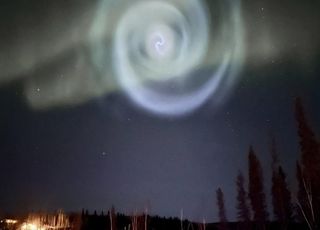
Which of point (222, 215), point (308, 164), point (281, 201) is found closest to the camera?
point (308, 164)

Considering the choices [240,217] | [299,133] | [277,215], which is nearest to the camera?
[299,133]

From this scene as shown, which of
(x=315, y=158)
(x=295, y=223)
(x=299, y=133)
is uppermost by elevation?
(x=299, y=133)

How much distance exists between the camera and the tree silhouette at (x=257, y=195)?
224 feet

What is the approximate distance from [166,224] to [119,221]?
36.4ft

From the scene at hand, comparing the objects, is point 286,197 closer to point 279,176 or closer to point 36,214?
point 279,176

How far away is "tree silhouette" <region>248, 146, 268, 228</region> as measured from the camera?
68188 mm

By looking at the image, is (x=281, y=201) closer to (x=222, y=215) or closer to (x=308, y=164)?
(x=308, y=164)

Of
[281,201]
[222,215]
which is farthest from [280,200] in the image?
[222,215]

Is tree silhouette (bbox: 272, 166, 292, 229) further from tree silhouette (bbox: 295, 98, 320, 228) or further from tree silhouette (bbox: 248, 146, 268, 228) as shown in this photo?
tree silhouette (bbox: 295, 98, 320, 228)

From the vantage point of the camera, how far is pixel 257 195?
68250 millimetres

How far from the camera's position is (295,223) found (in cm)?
6750

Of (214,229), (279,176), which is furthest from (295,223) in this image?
(214,229)

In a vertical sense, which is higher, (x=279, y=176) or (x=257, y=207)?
(x=279, y=176)

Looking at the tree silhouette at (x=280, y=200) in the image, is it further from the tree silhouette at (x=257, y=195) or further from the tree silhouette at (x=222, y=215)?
the tree silhouette at (x=222, y=215)
